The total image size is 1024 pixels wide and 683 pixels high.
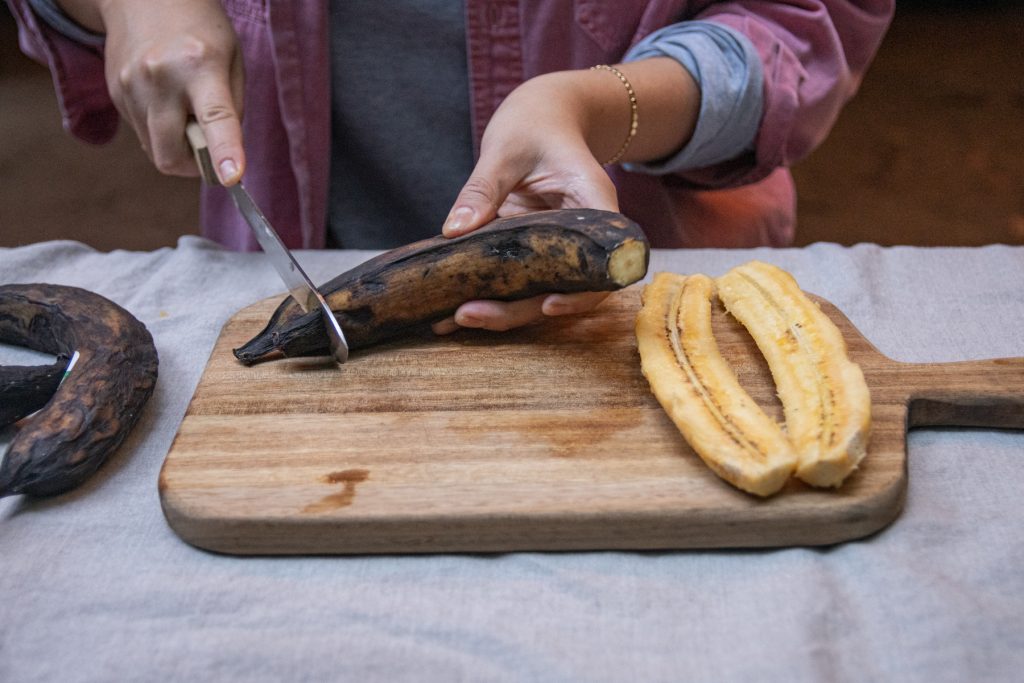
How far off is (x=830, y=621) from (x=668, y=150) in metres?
1.16

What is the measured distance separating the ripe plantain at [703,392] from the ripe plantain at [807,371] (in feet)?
0.12

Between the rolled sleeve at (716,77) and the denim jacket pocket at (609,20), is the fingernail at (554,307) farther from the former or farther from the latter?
the denim jacket pocket at (609,20)


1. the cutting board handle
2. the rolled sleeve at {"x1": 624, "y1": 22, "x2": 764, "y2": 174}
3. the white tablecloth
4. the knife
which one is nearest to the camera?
the white tablecloth

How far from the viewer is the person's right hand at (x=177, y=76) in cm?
150

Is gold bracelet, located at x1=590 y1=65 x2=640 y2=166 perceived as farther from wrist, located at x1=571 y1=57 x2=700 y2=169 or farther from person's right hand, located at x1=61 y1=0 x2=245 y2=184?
person's right hand, located at x1=61 y1=0 x2=245 y2=184

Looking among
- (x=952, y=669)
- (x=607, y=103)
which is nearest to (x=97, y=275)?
(x=607, y=103)

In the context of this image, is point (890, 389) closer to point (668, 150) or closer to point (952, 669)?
point (952, 669)

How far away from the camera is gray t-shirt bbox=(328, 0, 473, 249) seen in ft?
6.15

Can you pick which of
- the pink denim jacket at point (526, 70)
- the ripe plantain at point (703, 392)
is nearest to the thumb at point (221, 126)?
the pink denim jacket at point (526, 70)

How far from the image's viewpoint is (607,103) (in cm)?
175

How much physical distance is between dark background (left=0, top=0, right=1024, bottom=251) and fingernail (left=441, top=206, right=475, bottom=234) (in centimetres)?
294

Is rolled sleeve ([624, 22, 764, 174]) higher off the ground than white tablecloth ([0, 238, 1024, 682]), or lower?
higher

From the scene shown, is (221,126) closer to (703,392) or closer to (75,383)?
(75,383)

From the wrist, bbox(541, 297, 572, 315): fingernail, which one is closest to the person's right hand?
bbox(541, 297, 572, 315): fingernail
